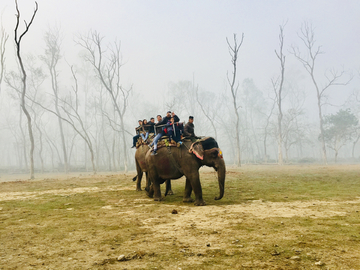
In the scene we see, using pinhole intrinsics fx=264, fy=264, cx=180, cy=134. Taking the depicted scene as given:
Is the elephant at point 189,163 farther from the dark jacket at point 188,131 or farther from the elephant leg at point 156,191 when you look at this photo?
the dark jacket at point 188,131

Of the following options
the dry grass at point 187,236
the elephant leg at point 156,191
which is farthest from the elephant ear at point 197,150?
the elephant leg at point 156,191

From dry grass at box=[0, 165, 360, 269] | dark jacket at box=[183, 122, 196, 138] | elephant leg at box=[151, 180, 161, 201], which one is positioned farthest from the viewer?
elephant leg at box=[151, 180, 161, 201]

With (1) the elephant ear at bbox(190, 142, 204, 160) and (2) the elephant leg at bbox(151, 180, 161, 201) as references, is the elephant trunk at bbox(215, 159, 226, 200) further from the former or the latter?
(2) the elephant leg at bbox(151, 180, 161, 201)

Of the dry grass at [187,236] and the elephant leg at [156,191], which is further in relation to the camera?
the elephant leg at [156,191]

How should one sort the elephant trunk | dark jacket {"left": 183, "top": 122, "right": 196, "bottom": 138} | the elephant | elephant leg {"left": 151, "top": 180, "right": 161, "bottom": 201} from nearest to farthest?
the elephant trunk, the elephant, dark jacket {"left": 183, "top": 122, "right": 196, "bottom": 138}, elephant leg {"left": 151, "top": 180, "right": 161, "bottom": 201}

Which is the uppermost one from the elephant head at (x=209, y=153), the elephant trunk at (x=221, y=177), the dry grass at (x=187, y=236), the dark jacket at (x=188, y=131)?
the dark jacket at (x=188, y=131)

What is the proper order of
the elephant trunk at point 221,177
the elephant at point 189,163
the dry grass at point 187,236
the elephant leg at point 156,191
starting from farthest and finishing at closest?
the elephant leg at point 156,191 → the elephant at point 189,163 → the elephant trunk at point 221,177 → the dry grass at point 187,236

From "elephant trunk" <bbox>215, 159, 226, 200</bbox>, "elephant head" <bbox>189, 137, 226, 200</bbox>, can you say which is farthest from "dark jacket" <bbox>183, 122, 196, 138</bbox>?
"elephant trunk" <bbox>215, 159, 226, 200</bbox>

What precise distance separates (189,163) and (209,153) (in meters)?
0.75

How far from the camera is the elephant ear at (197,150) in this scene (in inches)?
342

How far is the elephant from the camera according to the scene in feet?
28.4

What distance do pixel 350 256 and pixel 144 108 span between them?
6326 centimetres

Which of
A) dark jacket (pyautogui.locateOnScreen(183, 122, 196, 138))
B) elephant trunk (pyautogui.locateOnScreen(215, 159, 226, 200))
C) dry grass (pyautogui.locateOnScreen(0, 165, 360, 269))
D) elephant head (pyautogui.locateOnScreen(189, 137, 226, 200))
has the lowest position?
dry grass (pyautogui.locateOnScreen(0, 165, 360, 269))

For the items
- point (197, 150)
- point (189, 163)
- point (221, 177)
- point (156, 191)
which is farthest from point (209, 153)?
point (156, 191)
